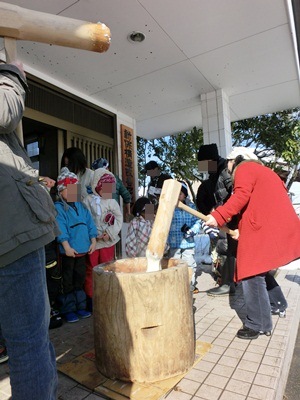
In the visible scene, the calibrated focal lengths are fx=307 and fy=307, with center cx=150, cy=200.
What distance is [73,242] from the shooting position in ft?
10.5

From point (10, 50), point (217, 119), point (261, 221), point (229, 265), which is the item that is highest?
point (217, 119)

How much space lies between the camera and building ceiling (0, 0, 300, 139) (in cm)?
354

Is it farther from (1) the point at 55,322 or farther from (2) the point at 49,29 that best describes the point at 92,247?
(2) the point at 49,29

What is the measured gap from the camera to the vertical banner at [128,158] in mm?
6414

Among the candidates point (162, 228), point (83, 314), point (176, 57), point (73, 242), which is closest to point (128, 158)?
point (176, 57)

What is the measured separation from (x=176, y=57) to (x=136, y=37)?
77cm

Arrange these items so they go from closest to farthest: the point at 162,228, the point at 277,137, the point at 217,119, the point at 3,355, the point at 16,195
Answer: the point at 16,195 < the point at 162,228 < the point at 3,355 < the point at 217,119 < the point at 277,137

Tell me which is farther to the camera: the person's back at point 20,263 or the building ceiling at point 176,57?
the building ceiling at point 176,57

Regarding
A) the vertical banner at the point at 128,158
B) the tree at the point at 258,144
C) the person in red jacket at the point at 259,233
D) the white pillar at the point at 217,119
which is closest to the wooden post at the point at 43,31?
the person in red jacket at the point at 259,233

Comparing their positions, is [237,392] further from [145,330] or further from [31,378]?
[31,378]

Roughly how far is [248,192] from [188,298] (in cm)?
106

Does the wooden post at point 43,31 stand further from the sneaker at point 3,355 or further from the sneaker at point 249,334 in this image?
the sneaker at point 249,334

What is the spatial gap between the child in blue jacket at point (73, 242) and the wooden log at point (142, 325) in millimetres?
1193

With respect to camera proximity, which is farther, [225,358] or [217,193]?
[217,193]
